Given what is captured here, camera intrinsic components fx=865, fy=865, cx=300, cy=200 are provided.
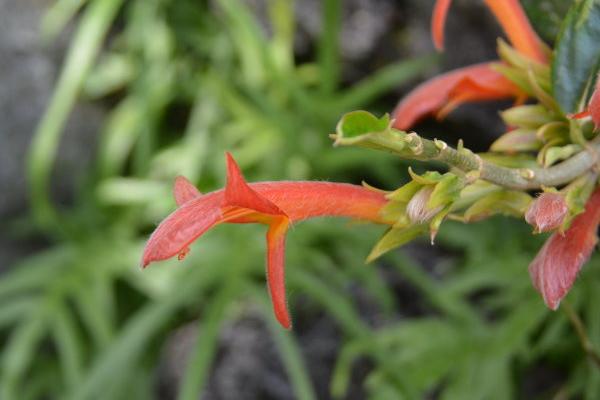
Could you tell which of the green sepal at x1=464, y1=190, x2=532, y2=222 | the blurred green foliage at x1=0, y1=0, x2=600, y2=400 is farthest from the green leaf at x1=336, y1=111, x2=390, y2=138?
the blurred green foliage at x1=0, y1=0, x2=600, y2=400

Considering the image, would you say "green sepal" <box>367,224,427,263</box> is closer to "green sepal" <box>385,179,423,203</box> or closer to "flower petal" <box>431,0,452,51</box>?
"green sepal" <box>385,179,423,203</box>

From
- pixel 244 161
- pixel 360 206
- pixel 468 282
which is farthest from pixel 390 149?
pixel 244 161

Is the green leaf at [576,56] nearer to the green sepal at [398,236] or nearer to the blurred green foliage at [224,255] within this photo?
the green sepal at [398,236]

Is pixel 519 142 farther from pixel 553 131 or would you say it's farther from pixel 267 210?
pixel 267 210

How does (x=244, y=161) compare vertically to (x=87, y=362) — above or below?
above

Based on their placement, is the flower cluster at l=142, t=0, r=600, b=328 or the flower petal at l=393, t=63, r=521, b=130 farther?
the flower petal at l=393, t=63, r=521, b=130

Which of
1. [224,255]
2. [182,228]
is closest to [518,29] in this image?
[182,228]

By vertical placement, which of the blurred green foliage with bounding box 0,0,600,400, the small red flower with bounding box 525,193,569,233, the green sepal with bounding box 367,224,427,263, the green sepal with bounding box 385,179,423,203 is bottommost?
the blurred green foliage with bounding box 0,0,600,400

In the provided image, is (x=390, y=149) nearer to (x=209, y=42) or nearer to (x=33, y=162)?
(x=33, y=162)
